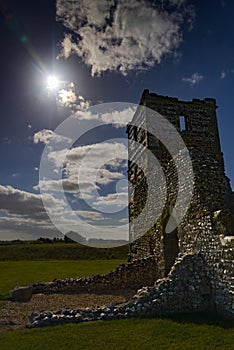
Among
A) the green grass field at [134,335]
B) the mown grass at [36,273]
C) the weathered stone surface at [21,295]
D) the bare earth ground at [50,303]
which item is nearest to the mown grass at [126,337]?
the green grass field at [134,335]

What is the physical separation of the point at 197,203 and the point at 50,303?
25.0 feet

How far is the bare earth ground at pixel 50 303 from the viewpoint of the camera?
8880 millimetres

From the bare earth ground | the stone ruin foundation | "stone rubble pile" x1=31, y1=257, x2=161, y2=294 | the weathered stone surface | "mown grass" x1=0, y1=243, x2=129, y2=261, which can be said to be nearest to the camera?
the stone ruin foundation

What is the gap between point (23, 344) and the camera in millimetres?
6145

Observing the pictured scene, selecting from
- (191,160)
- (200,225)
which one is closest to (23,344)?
(200,225)

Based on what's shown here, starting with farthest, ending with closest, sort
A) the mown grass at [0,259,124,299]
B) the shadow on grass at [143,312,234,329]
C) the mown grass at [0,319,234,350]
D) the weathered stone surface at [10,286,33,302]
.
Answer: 1. the mown grass at [0,259,124,299]
2. the weathered stone surface at [10,286,33,302]
3. the shadow on grass at [143,312,234,329]
4. the mown grass at [0,319,234,350]

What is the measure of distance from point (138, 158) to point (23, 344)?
582 inches

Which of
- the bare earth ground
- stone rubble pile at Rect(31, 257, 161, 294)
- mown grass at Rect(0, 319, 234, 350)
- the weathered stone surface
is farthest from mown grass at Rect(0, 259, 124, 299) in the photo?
mown grass at Rect(0, 319, 234, 350)

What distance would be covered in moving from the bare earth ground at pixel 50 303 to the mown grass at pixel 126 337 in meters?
1.69

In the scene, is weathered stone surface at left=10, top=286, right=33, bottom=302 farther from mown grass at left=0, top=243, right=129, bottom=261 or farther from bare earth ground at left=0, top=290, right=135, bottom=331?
mown grass at left=0, top=243, right=129, bottom=261

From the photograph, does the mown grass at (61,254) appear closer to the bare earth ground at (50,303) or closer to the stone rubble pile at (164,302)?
the bare earth ground at (50,303)

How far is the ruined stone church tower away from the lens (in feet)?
24.7

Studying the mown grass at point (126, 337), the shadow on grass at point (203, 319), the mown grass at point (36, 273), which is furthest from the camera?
the mown grass at point (36, 273)

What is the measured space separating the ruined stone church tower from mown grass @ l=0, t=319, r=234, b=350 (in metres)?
1.33
